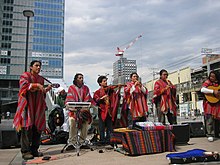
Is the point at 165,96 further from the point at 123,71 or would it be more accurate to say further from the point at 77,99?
the point at 123,71

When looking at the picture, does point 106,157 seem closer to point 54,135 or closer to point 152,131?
point 152,131

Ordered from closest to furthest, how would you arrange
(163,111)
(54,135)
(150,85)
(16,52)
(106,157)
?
1. (106,157)
2. (163,111)
3. (54,135)
4. (150,85)
5. (16,52)

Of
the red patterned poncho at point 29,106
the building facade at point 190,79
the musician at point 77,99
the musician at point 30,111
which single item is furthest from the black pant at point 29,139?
the building facade at point 190,79

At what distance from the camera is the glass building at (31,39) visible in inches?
2517

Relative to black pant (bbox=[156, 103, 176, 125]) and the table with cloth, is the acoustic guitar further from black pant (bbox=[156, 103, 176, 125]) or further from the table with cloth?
the table with cloth

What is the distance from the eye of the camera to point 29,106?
13.8 ft

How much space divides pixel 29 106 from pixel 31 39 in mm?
67696

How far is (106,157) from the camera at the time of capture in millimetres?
3932

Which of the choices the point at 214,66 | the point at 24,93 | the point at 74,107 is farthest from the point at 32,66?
the point at 214,66

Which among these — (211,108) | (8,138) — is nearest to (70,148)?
(8,138)

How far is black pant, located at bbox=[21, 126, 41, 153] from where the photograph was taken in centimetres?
409

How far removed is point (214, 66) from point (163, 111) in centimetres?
4540

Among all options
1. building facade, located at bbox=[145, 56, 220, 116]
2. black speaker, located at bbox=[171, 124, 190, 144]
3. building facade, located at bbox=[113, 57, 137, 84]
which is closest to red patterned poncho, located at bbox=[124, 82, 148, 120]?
black speaker, located at bbox=[171, 124, 190, 144]

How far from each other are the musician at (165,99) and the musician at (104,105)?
1.07 metres
